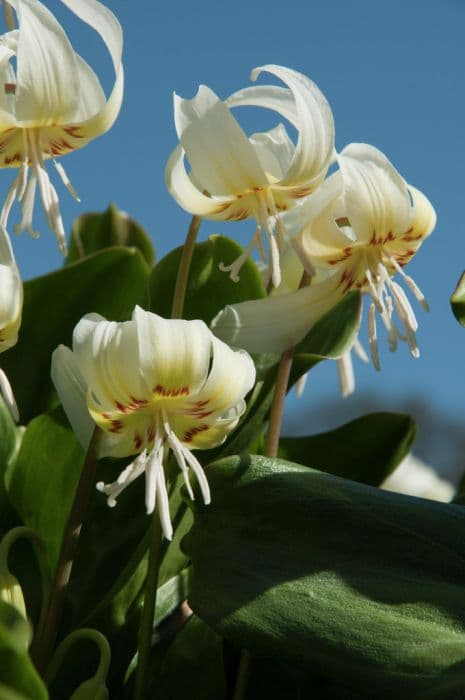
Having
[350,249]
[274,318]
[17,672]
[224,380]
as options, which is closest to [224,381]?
[224,380]

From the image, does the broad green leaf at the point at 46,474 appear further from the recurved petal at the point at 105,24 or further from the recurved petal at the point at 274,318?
the recurved petal at the point at 105,24

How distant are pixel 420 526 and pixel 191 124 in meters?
0.39

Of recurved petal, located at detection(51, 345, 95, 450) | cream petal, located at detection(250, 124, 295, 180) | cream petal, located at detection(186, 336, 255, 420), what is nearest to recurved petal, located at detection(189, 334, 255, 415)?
cream petal, located at detection(186, 336, 255, 420)

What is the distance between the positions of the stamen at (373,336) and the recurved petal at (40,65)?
0.33 meters

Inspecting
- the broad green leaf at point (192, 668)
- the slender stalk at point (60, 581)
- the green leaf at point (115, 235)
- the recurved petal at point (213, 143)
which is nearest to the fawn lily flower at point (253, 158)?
the recurved petal at point (213, 143)

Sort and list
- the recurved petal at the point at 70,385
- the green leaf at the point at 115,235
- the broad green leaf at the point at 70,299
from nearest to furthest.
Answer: the recurved petal at the point at 70,385 → the broad green leaf at the point at 70,299 → the green leaf at the point at 115,235

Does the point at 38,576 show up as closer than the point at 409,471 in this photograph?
Yes

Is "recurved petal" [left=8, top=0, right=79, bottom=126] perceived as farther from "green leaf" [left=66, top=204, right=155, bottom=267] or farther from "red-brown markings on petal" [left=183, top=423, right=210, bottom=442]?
"green leaf" [left=66, top=204, right=155, bottom=267]

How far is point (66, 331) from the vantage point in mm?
1342

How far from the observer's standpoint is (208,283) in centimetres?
117

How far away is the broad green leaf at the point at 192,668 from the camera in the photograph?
105 centimetres

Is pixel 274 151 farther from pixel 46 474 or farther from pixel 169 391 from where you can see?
pixel 46 474

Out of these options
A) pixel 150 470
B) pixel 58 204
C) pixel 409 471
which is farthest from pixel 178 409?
pixel 409 471

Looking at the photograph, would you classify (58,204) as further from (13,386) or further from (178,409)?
(13,386)
